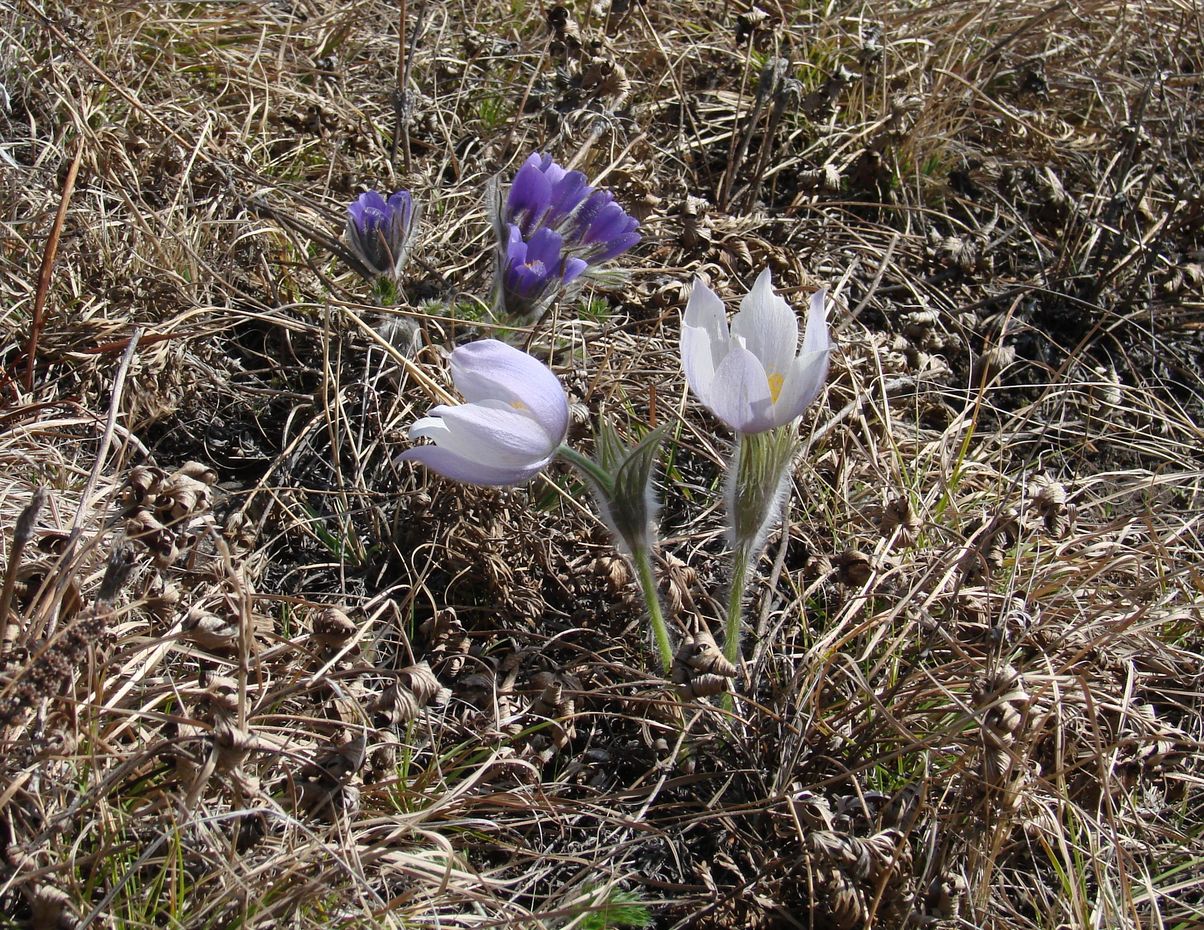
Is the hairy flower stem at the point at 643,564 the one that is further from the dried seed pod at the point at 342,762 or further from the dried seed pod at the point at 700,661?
the dried seed pod at the point at 342,762

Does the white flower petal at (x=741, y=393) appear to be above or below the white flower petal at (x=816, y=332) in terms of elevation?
below

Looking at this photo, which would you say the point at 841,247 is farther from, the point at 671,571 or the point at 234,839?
the point at 234,839

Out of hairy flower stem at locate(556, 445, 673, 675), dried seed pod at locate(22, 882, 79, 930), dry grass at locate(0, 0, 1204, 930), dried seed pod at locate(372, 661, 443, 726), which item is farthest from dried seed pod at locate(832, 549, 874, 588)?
dried seed pod at locate(22, 882, 79, 930)

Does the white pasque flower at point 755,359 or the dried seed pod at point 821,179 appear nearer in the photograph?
the white pasque flower at point 755,359

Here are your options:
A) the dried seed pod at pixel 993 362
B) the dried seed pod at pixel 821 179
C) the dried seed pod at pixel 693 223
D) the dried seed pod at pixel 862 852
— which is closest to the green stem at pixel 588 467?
the dried seed pod at pixel 862 852

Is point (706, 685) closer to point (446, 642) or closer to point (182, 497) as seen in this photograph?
point (446, 642)

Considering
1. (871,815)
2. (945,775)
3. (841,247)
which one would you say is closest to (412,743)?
(871,815)

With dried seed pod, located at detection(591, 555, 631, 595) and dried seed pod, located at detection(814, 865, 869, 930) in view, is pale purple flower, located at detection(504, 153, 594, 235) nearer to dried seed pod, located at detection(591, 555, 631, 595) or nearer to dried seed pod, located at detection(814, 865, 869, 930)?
dried seed pod, located at detection(591, 555, 631, 595)
